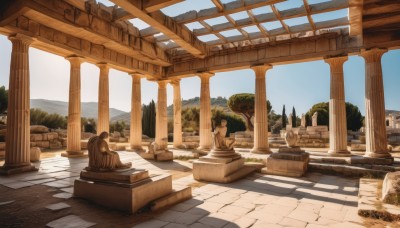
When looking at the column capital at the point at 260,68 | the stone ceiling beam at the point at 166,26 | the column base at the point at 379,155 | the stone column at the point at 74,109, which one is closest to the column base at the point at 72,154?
the stone column at the point at 74,109

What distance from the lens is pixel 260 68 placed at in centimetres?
1323

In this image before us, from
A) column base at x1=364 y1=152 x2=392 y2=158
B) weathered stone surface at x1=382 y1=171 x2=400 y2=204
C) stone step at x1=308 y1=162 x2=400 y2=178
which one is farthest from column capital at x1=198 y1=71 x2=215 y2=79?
weathered stone surface at x1=382 y1=171 x2=400 y2=204

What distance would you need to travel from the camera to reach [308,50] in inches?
470

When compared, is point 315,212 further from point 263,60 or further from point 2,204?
point 263,60

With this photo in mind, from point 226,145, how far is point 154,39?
7141 mm

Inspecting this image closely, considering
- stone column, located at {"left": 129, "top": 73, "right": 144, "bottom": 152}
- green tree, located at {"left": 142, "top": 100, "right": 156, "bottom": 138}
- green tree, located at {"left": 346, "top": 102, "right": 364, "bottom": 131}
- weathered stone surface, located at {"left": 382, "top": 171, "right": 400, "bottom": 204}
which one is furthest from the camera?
green tree, located at {"left": 346, "top": 102, "right": 364, "bottom": 131}

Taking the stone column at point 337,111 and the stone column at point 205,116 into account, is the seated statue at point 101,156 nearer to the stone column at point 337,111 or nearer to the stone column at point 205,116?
the stone column at point 205,116

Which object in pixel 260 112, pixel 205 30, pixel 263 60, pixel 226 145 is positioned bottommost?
pixel 226 145

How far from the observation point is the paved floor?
476 centimetres

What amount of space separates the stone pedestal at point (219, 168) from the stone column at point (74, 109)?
25.2ft

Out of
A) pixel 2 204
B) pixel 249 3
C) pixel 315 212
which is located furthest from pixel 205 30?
pixel 2 204

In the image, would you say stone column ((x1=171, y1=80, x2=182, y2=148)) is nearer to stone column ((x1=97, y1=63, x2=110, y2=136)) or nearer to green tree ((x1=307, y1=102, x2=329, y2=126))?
stone column ((x1=97, y1=63, x2=110, y2=136))

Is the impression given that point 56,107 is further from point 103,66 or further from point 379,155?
point 379,155

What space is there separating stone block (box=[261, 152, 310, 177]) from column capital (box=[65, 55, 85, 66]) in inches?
420
